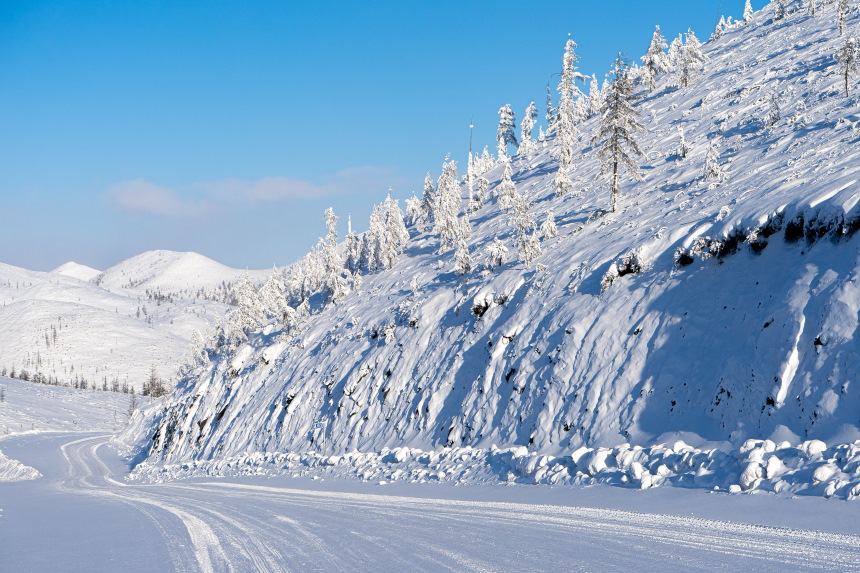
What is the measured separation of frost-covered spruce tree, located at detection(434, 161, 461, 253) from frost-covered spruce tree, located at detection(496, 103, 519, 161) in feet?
94.1

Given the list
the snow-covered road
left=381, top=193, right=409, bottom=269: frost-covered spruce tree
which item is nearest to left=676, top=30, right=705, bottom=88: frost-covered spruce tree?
left=381, top=193, right=409, bottom=269: frost-covered spruce tree

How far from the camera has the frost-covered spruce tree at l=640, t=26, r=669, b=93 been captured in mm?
71250

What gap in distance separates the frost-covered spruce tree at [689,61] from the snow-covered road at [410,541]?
64.4 meters

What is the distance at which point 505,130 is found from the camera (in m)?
83.5

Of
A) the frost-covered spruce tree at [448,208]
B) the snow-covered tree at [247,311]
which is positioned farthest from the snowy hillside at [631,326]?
the snow-covered tree at [247,311]

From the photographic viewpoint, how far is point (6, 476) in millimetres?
40625

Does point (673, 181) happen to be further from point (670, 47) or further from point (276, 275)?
point (670, 47)

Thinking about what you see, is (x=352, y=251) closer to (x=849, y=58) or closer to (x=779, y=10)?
(x=849, y=58)

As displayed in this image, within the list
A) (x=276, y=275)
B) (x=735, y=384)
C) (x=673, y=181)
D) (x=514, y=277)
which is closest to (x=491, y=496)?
(x=735, y=384)

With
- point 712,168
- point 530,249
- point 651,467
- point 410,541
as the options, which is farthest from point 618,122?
point 410,541

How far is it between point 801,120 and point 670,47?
54.7 m

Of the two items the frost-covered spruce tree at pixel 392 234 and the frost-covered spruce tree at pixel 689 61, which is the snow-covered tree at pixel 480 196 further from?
the frost-covered spruce tree at pixel 689 61

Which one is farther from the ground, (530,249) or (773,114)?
(773,114)

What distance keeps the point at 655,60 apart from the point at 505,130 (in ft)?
77.4
